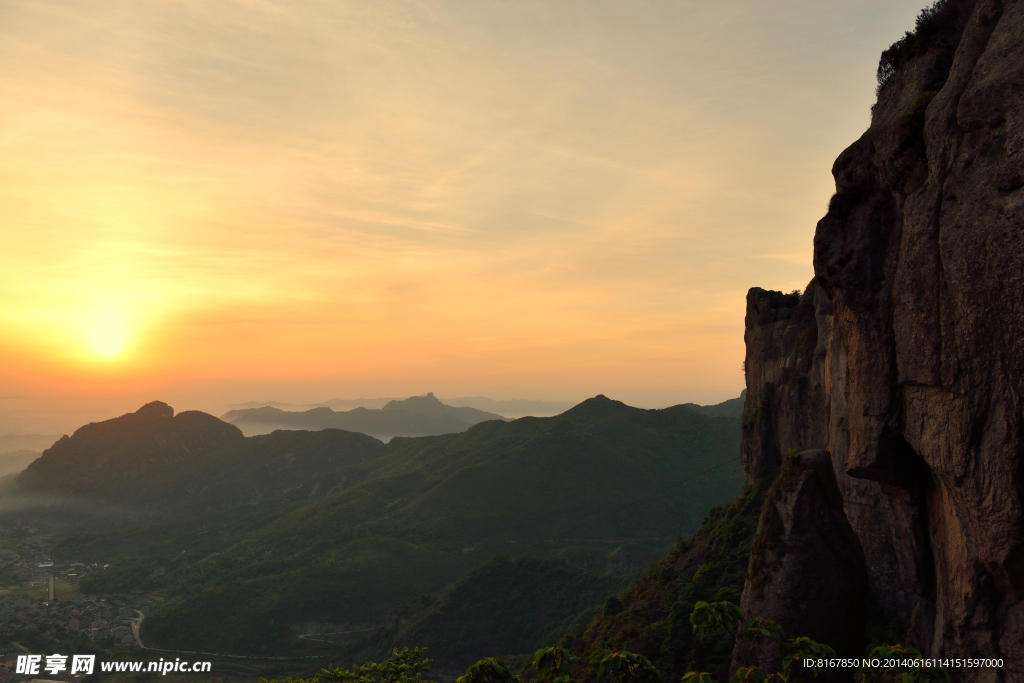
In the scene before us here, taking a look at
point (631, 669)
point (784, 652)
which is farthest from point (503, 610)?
point (784, 652)

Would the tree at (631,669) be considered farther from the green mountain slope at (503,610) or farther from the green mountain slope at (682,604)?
the green mountain slope at (503,610)

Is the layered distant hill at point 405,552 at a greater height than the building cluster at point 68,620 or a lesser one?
greater

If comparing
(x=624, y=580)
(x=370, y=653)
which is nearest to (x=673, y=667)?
(x=624, y=580)

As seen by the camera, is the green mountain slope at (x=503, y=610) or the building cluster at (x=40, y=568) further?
the building cluster at (x=40, y=568)

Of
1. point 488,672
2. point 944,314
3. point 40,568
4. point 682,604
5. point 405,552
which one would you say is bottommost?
point 40,568

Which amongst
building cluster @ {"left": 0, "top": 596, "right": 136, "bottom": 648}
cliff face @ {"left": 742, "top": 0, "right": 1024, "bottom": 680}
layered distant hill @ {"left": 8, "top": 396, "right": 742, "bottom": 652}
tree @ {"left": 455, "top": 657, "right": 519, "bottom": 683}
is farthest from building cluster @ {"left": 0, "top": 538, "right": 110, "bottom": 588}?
cliff face @ {"left": 742, "top": 0, "right": 1024, "bottom": 680}

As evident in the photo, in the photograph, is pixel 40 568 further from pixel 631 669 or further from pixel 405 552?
pixel 631 669

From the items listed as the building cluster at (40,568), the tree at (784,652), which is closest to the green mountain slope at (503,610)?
the tree at (784,652)

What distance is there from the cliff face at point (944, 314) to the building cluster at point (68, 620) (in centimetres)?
14589

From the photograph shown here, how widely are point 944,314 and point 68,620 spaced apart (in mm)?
169865

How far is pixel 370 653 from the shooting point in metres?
104

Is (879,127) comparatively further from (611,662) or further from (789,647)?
(611,662)

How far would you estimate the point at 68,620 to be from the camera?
133m

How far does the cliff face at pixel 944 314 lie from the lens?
51.5ft
